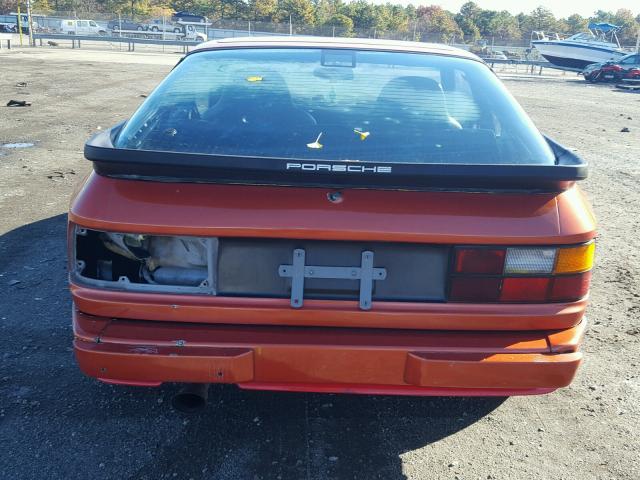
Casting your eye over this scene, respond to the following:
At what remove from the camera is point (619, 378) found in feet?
10.4

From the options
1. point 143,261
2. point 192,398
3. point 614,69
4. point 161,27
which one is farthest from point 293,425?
point 161,27

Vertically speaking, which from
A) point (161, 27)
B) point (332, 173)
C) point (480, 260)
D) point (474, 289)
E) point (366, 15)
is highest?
point (366, 15)

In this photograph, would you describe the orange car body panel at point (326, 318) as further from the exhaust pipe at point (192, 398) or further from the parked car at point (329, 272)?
the exhaust pipe at point (192, 398)

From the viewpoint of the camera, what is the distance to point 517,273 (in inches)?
85.0

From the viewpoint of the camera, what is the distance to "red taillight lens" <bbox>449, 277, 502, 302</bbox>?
216 cm

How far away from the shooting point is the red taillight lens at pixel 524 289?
217 centimetres

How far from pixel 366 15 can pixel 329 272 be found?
6400cm

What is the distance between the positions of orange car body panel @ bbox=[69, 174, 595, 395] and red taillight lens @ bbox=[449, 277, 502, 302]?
0.04m

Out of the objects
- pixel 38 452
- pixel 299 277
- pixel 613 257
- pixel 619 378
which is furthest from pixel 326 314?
pixel 613 257

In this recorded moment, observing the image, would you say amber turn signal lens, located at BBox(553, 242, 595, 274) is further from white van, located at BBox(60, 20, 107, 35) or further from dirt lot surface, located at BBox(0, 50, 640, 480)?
white van, located at BBox(60, 20, 107, 35)

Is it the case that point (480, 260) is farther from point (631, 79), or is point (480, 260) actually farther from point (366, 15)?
point (366, 15)

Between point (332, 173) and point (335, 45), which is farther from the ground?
point (335, 45)

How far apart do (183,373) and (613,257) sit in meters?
4.11

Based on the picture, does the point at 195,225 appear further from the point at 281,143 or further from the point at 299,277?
the point at 281,143
